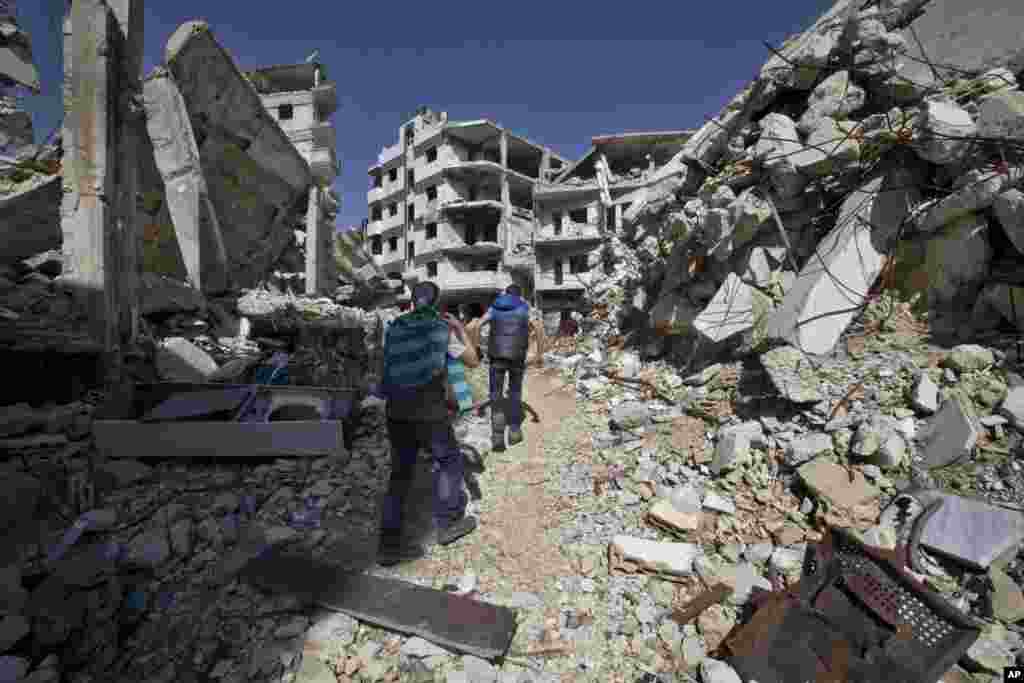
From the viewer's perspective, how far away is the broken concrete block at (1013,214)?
340cm

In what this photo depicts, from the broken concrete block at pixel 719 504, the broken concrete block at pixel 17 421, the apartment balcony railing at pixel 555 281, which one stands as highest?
the apartment balcony railing at pixel 555 281

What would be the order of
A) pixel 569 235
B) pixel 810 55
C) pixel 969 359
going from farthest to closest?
pixel 569 235 → pixel 810 55 → pixel 969 359

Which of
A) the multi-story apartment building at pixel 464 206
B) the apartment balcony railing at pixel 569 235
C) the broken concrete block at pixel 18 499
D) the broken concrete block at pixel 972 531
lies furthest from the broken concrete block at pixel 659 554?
the multi-story apartment building at pixel 464 206

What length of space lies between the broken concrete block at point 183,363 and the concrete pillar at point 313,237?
879 cm

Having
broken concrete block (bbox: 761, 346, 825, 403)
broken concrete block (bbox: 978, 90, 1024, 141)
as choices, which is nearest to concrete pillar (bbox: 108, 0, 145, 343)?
broken concrete block (bbox: 761, 346, 825, 403)

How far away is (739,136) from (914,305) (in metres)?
4.12

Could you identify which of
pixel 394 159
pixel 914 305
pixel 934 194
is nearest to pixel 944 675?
pixel 914 305

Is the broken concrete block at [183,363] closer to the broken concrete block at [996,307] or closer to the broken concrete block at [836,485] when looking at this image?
the broken concrete block at [836,485]

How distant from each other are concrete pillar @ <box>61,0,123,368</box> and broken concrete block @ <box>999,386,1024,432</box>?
8993 millimetres

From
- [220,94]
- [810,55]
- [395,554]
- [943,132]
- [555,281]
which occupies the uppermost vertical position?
[220,94]

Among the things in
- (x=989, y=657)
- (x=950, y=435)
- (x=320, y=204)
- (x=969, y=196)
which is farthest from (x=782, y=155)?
(x=320, y=204)

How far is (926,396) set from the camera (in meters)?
3.19

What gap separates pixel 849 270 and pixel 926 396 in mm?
1887

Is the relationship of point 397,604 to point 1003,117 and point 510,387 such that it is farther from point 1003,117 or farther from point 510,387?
point 1003,117
